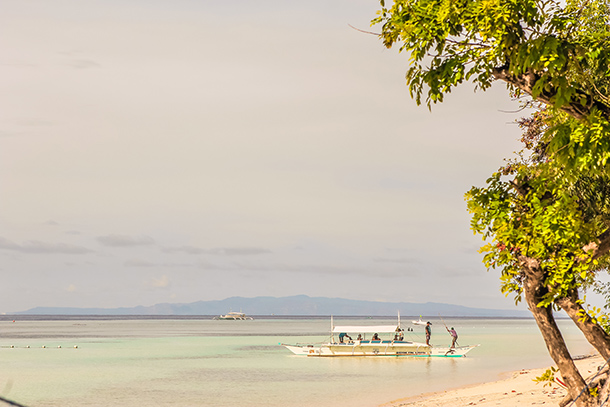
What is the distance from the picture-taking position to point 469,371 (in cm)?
4378

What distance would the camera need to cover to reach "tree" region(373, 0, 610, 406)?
27.6ft

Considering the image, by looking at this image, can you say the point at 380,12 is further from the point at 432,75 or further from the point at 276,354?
the point at 276,354

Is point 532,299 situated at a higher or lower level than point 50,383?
higher

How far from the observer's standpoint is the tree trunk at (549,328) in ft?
35.0

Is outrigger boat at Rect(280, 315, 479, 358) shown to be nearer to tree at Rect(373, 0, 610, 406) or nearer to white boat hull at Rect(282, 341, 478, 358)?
white boat hull at Rect(282, 341, 478, 358)

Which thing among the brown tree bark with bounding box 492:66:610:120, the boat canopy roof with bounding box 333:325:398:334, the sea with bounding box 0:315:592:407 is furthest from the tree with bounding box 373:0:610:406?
the boat canopy roof with bounding box 333:325:398:334

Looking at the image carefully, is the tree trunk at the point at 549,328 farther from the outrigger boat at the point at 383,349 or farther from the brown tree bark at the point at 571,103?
the outrigger boat at the point at 383,349

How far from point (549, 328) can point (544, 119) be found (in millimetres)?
3567

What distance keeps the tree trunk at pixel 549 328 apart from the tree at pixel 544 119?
0.02m

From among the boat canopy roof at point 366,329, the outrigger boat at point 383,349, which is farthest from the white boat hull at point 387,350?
the boat canopy roof at point 366,329

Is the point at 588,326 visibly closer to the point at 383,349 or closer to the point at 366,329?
the point at 366,329

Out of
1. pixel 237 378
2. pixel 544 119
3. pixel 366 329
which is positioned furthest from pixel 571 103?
pixel 366 329

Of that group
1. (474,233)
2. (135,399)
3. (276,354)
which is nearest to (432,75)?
(474,233)

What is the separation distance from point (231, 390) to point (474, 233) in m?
28.1
